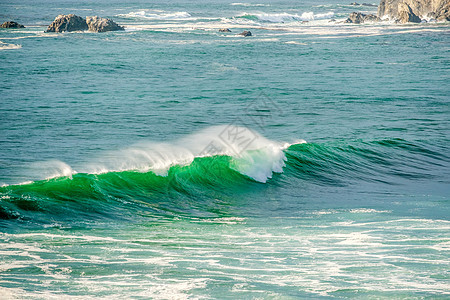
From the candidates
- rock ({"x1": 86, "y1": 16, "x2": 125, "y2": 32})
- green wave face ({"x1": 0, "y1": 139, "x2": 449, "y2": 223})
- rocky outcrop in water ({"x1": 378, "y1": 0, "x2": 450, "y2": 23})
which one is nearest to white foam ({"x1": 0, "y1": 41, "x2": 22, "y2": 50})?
rock ({"x1": 86, "y1": 16, "x2": 125, "y2": 32})

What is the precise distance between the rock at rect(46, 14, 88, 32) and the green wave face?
1552 inches

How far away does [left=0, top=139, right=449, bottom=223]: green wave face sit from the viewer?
928 centimetres

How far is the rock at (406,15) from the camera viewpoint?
60062 mm

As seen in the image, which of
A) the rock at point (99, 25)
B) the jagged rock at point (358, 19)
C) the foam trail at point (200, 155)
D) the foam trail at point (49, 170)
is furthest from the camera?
the jagged rock at point (358, 19)

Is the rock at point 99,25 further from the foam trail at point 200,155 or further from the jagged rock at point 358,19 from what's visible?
the foam trail at point 200,155

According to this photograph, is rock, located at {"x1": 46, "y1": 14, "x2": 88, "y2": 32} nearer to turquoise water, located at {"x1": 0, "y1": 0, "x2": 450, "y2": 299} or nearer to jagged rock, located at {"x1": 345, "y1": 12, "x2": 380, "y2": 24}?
turquoise water, located at {"x1": 0, "y1": 0, "x2": 450, "y2": 299}

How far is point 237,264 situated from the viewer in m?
6.67

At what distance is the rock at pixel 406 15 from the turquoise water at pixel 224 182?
1361 inches

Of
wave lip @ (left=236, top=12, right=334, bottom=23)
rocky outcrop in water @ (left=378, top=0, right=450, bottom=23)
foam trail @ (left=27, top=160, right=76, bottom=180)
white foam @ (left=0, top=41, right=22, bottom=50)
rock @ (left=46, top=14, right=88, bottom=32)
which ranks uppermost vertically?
rocky outcrop in water @ (left=378, top=0, right=450, bottom=23)

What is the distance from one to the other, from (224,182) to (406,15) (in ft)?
181

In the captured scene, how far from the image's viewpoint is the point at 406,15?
6041 cm

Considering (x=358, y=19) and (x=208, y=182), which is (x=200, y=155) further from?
(x=358, y=19)

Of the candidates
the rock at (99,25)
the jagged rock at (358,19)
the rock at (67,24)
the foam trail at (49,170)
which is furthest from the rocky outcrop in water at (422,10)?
the foam trail at (49,170)

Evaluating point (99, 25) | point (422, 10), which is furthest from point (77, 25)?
point (422, 10)
